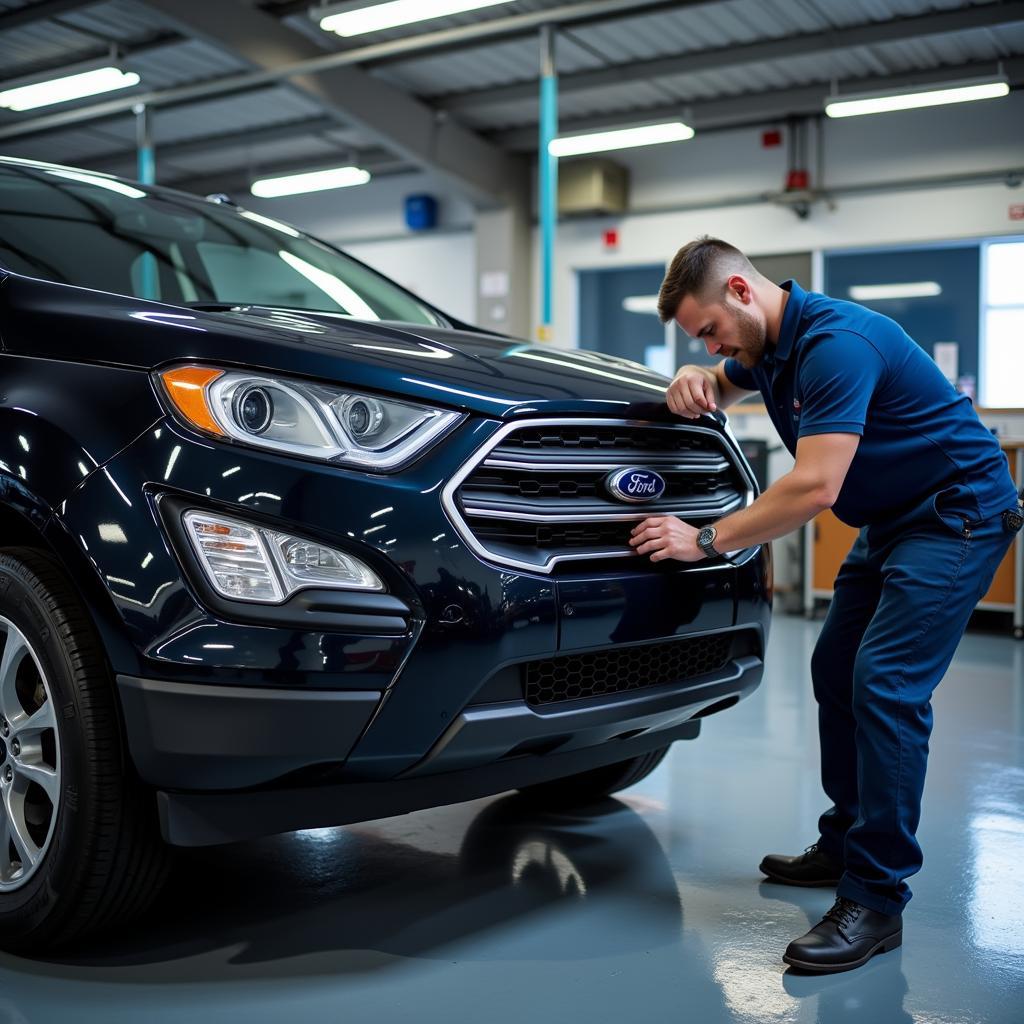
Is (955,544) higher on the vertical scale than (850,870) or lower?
higher

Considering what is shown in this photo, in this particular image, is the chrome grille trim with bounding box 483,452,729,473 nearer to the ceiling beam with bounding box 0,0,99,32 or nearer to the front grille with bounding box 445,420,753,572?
the front grille with bounding box 445,420,753,572

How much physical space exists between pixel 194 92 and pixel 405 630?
874 cm

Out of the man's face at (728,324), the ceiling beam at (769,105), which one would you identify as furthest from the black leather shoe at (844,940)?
the ceiling beam at (769,105)

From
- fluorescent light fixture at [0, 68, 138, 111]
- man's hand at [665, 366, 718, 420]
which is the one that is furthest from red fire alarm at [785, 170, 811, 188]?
man's hand at [665, 366, 718, 420]

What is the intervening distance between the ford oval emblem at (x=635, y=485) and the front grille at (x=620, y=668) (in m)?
0.26

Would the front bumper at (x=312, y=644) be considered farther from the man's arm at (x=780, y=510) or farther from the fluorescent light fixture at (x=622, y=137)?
the fluorescent light fixture at (x=622, y=137)

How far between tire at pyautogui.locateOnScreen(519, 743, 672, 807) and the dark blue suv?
77cm

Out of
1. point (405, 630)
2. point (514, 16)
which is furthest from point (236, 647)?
point (514, 16)

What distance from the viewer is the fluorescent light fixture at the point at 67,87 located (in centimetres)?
871

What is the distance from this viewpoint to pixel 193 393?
5.55 ft

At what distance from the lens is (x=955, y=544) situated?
6.67 feet

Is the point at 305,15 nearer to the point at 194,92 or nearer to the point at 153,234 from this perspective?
the point at 194,92

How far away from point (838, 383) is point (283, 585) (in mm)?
1004

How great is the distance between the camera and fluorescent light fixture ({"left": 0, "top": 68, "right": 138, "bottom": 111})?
8.71 metres
